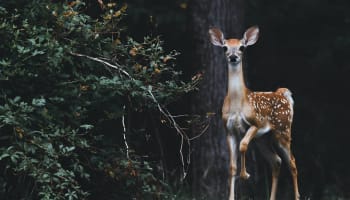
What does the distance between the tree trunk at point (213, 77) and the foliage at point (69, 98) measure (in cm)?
124

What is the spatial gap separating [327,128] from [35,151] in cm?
795

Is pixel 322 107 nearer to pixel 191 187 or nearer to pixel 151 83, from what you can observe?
pixel 191 187

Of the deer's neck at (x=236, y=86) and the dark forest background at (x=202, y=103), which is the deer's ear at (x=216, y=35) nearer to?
the deer's neck at (x=236, y=86)

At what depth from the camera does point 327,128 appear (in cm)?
1548

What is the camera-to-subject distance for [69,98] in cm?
891

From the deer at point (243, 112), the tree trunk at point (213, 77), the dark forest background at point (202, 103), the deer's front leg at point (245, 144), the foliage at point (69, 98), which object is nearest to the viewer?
the deer's front leg at point (245, 144)

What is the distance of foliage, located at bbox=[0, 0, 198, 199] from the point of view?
8.34 meters

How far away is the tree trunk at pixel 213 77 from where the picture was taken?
10.5 meters

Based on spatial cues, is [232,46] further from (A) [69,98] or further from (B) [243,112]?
(A) [69,98]

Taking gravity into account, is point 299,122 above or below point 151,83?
below

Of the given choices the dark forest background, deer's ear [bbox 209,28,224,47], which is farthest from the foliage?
deer's ear [bbox 209,28,224,47]

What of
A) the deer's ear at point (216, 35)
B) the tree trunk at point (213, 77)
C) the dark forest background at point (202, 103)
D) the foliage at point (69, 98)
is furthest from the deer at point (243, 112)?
the tree trunk at point (213, 77)

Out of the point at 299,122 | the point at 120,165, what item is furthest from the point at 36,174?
the point at 299,122

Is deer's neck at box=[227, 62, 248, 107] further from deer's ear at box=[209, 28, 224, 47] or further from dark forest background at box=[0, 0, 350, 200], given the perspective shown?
dark forest background at box=[0, 0, 350, 200]
